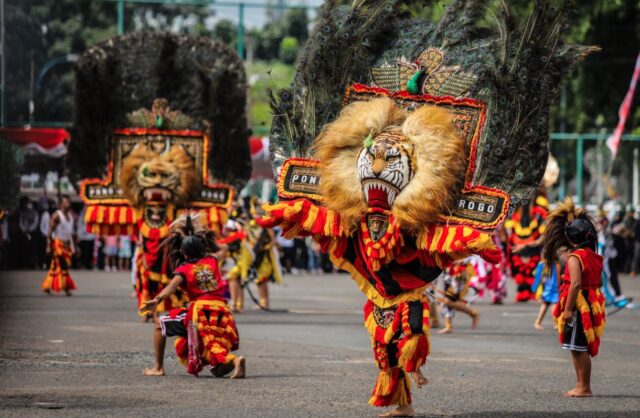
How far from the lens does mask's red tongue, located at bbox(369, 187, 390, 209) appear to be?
8883mm

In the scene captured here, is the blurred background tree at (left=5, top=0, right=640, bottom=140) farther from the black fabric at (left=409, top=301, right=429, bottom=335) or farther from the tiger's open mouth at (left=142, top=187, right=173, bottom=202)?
the black fabric at (left=409, top=301, right=429, bottom=335)

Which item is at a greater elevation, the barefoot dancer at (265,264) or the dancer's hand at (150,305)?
the dancer's hand at (150,305)

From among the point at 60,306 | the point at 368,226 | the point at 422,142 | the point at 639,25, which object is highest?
the point at 639,25

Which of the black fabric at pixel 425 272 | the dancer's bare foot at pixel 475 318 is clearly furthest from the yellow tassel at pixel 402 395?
the dancer's bare foot at pixel 475 318

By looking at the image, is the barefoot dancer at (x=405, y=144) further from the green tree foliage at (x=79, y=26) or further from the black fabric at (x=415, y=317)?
the green tree foliage at (x=79, y=26)

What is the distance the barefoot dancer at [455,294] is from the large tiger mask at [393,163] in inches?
281

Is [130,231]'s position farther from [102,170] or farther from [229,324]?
[229,324]

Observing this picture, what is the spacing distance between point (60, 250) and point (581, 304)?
44.3 ft

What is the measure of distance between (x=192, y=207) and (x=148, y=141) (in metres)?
1.01

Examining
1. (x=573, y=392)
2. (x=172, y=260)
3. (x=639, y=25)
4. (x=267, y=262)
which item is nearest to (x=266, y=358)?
(x=172, y=260)

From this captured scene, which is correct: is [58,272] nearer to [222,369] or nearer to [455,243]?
[222,369]

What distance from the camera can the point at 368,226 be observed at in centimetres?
896

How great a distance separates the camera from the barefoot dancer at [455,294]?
52.7ft

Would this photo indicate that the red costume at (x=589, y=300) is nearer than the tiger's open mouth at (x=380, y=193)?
No
